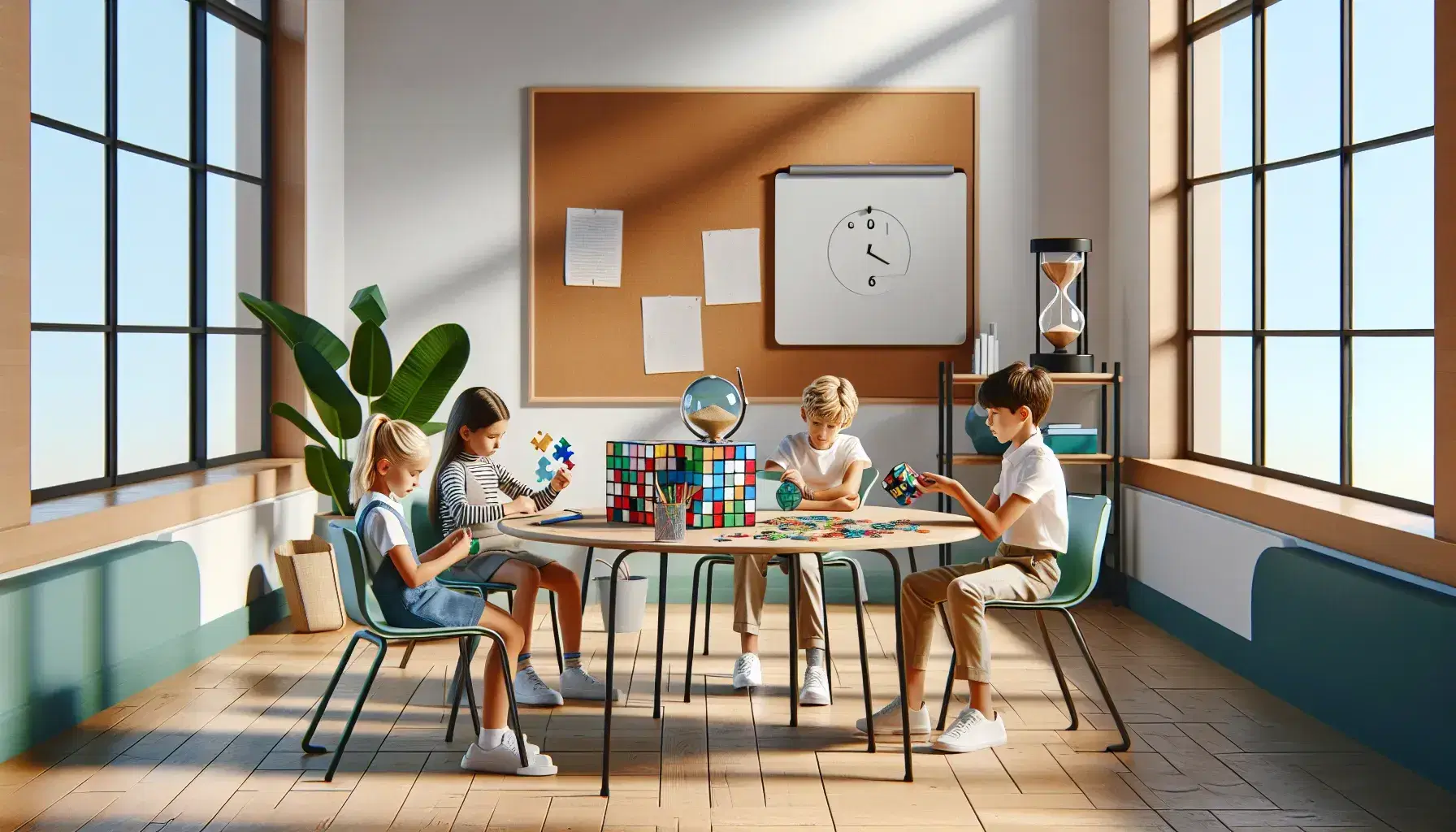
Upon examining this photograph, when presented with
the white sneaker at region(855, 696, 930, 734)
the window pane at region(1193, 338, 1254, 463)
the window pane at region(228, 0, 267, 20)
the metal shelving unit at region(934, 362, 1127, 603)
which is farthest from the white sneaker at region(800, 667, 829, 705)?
the window pane at region(228, 0, 267, 20)

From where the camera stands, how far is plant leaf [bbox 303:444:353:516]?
506 centimetres

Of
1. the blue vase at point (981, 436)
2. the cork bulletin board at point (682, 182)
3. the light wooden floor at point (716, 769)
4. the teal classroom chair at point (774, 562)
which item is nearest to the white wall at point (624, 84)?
the cork bulletin board at point (682, 182)

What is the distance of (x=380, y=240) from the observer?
587 centimetres

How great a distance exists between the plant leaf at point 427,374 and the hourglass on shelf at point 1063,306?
251cm

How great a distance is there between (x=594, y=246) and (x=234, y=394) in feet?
5.75

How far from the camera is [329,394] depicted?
16.5 feet

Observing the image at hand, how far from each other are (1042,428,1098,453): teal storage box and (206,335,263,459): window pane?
11.6 ft

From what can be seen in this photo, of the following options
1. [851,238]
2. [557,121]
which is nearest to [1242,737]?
[851,238]

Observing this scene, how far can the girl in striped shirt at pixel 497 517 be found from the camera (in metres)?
3.73

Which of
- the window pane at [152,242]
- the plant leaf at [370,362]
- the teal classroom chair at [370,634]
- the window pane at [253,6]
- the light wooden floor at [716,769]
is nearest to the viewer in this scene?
the light wooden floor at [716,769]

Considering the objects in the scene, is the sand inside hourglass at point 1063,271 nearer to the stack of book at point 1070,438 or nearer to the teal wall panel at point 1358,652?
the stack of book at point 1070,438

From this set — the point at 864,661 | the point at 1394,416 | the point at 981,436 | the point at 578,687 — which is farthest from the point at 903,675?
the point at 981,436

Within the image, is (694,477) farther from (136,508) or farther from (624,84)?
(624,84)

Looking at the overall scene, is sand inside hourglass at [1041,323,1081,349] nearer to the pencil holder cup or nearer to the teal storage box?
the teal storage box
